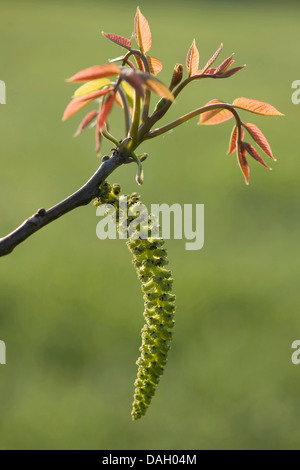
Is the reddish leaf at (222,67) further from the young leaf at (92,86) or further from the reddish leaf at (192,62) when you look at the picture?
the young leaf at (92,86)

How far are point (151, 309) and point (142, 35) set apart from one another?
0.33m

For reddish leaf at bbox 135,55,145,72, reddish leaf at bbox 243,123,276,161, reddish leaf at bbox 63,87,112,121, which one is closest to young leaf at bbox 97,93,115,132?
reddish leaf at bbox 63,87,112,121

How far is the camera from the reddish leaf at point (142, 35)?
73 cm

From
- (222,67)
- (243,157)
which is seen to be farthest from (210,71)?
(243,157)

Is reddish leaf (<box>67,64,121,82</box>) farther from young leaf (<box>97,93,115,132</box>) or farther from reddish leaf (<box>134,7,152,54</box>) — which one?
reddish leaf (<box>134,7,152,54</box>)

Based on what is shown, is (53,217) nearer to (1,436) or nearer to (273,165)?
(1,436)

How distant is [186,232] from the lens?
493 cm

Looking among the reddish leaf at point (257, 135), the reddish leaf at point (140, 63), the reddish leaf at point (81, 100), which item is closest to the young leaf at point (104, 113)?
the reddish leaf at point (81, 100)

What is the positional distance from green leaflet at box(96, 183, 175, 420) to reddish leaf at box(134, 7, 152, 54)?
17cm

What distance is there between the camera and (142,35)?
74 cm

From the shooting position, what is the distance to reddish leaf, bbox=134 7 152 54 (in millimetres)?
728

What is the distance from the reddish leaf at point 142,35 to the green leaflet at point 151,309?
0.17 m

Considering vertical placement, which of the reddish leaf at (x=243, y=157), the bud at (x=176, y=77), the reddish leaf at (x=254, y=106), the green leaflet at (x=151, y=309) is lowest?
the green leaflet at (x=151, y=309)

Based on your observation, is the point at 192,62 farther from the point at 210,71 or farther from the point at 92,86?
the point at 92,86
